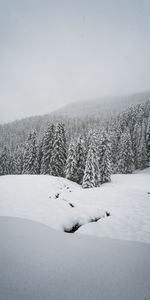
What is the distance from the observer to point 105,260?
4.98 metres

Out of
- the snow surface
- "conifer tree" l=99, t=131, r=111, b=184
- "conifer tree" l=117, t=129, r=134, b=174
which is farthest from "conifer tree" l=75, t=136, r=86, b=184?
the snow surface

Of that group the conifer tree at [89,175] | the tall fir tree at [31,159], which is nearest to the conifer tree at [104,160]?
the conifer tree at [89,175]

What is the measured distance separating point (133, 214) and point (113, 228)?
3.04 meters

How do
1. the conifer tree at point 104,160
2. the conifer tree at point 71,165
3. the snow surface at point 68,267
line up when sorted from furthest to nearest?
the conifer tree at point 104,160 < the conifer tree at point 71,165 < the snow surface at point 68,267

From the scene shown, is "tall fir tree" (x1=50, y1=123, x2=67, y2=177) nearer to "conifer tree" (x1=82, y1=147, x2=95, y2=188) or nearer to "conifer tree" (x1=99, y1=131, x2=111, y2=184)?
"conifer tree" (x1=82, y1=147, x2=95, y2=188)

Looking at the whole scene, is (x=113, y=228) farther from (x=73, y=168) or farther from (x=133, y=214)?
(x=73, y=168)

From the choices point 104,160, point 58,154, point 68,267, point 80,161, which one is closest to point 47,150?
point 58,154

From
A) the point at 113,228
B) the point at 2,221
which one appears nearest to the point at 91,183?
the point at 113,228

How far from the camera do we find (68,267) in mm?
4465

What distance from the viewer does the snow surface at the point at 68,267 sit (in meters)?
3.51

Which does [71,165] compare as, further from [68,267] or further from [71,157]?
[68,267]

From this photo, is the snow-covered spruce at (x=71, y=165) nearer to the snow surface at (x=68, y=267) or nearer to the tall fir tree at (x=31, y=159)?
the tall fir tree at (x=31, y=159)

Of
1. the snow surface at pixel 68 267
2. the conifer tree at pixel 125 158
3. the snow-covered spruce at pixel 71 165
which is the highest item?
the snow surface at pixel 68 267

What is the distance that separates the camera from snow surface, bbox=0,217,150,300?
138 inches
